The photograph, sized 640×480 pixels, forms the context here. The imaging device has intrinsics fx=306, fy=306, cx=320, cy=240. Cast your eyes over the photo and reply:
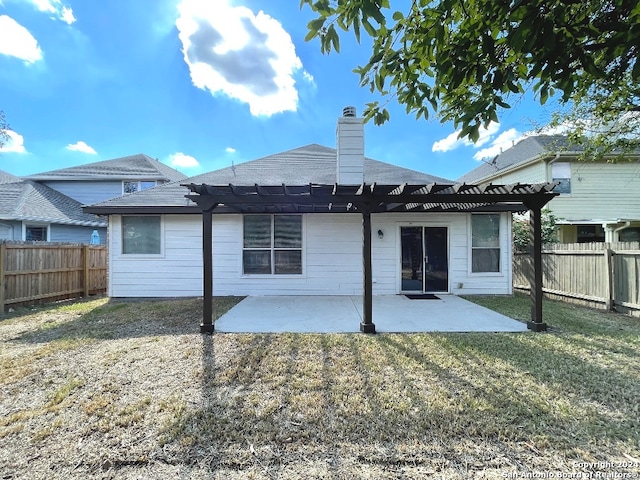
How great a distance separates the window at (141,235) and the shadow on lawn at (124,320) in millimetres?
1441

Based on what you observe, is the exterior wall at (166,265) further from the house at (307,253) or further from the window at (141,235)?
the window at (141,235)

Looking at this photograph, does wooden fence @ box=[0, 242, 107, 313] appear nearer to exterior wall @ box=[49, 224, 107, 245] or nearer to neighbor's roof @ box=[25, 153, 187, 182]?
exterior wall @ box=[49, 224, 107, 245]

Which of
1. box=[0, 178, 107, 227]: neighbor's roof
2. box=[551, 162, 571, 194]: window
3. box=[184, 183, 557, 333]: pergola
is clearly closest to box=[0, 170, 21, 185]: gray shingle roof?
box=[0, 178, 107, 227]: neighbor's roof

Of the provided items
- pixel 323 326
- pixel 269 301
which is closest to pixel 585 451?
pixel 323 326

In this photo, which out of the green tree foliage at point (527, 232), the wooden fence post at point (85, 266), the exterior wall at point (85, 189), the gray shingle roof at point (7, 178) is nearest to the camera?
the wooden fence post at point (85, 266)

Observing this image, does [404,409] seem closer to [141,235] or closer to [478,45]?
[478,45]

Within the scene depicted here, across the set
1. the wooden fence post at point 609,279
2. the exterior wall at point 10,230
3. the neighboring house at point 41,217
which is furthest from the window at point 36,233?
the wooden fence post at point 609,279

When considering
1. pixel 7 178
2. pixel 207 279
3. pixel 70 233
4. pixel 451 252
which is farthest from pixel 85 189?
pixel 451 252

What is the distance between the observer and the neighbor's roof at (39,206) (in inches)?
493

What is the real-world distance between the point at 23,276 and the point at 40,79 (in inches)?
363

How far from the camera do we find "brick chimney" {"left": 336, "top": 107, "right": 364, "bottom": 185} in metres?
7.69

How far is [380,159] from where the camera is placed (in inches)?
428

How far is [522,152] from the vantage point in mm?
14625

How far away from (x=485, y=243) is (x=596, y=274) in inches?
96.7
